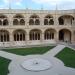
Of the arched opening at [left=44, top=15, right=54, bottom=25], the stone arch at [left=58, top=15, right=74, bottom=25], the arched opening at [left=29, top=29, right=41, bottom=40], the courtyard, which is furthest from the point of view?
the stone arch at [left=58, top=15, right=74, bottom=25]

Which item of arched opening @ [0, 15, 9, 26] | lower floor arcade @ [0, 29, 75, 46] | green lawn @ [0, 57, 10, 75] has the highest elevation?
arched opening @ [0, 15, 9, 26]

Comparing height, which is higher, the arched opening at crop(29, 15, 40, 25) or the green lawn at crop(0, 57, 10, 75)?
the arched opening at crop(29, 15, 40, 25)

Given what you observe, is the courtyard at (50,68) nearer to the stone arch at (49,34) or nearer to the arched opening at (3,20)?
the arched opening at (3,20)

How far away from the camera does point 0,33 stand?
1954 inches

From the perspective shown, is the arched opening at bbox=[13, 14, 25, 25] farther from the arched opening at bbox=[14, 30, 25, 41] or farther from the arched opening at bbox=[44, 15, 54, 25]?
the arched opening at bbox=[44, 15, 54, 25]

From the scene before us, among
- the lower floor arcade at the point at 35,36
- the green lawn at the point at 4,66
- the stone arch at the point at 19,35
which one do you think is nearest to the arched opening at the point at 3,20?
the lower floor arcade at the point at 35,36

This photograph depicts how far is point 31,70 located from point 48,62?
400 centimetres

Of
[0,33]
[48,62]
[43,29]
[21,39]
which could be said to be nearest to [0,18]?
[0,33]

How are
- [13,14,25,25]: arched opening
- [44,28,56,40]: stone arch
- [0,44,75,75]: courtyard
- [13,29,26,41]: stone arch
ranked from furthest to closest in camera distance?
[44,28,56,40]: stone arch < [13,29,26,41]: stone arch < [13,14,25,25]: arched opening < [0,44,75,75]: courtyard

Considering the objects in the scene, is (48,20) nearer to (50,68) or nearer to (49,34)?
(49,34)

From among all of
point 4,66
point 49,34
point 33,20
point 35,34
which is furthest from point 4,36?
point 4,66

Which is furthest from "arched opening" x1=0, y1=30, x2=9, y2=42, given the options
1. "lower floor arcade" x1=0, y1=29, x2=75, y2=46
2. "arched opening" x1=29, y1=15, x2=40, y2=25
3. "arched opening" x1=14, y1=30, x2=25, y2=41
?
"arched opening" x1=29, y1=15, x2=40, y2=25

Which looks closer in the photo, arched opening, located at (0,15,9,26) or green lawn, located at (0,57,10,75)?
green lawn, located at (0,57,10,75)

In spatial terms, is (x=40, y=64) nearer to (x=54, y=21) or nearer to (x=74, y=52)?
(x=74, y=52)
